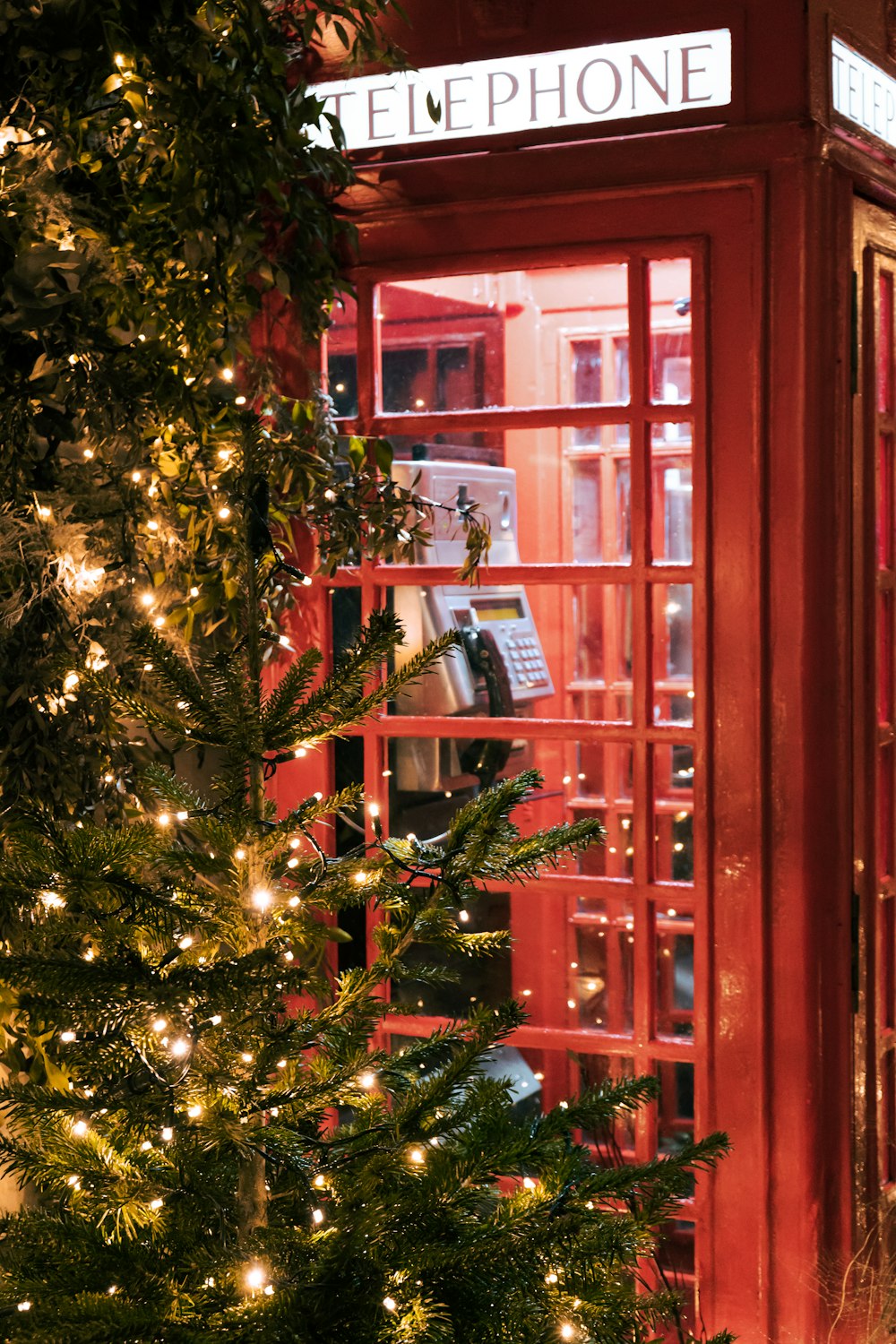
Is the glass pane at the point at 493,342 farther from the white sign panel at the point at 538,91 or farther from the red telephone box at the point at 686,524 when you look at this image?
the white sign panel at the point at 538,91

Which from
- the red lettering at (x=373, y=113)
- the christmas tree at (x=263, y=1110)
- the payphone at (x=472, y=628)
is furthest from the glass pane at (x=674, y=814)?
the red lettering at (x=373, y=113)

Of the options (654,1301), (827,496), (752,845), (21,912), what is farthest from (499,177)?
(654,1301)

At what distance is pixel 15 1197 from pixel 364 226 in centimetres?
205

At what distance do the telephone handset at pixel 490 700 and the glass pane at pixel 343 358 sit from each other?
562mm

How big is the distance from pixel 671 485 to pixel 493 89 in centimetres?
85

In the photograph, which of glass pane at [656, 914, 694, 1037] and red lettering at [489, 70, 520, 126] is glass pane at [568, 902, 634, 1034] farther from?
red lettering at [489, 70, 520, 126]

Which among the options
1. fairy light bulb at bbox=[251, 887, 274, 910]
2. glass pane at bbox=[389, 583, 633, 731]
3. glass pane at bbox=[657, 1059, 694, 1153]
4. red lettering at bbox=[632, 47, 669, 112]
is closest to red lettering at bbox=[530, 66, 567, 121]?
red lettering at bbox=[632, 47, 669, 112]

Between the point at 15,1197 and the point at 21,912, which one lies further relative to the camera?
the point at 15,1197

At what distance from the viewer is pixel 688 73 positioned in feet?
8.49

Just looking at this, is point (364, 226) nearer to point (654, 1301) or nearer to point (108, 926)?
point (108, 926)

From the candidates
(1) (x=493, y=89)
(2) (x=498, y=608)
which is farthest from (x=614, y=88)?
(2) (x=498, y=608)

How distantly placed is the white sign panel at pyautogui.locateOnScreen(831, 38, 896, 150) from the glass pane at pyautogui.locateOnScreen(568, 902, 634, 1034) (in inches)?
65.8

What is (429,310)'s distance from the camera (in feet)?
9.60

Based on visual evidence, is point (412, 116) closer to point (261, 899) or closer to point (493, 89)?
point (493, 89)
